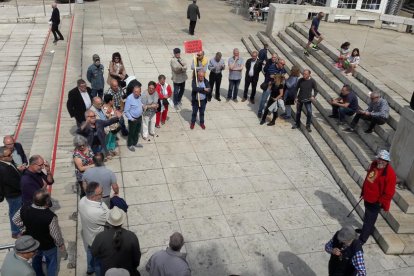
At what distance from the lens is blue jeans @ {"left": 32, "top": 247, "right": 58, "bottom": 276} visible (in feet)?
17.7

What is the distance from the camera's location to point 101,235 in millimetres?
4691

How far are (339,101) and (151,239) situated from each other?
5795 mm

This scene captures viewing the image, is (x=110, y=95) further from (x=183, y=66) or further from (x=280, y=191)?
(x=280, y=191)

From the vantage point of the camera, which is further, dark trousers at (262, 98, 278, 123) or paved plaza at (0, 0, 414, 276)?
dark trousers at (262, 98, 278, 123)

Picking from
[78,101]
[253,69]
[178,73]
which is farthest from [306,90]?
[78,101]

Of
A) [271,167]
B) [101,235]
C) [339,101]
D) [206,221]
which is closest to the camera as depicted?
[101,235]

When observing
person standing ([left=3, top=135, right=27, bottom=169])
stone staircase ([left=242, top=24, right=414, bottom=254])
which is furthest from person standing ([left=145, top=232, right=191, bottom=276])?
stone staircase ([left=242, top=24, right=414, bottom=254])

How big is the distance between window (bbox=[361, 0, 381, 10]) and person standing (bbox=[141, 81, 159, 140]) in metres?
17.2

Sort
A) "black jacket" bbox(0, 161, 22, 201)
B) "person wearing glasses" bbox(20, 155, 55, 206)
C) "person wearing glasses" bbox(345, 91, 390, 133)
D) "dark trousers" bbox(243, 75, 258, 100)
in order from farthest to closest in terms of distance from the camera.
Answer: "dark trousers" bbox(243, 75, 258, 100), "person wearing glasses" bbox(345, 91, 390, 133), "black jacket" bbox(0, 161, 22, 201), "person wearing glasses" bbox(20, 155, 55, 206)

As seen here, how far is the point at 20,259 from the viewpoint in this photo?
14.2ft

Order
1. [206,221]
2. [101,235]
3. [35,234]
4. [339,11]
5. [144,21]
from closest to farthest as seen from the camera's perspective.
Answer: [101,235] → [35,234] → [206,221] → [339,11] → [144,21]

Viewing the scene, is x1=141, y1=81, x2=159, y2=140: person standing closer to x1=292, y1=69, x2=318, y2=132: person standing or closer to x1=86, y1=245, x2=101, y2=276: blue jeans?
x1=292, y1=69, x2=318, y2=132: person standing

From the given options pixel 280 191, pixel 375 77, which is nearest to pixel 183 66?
pixel 280 191

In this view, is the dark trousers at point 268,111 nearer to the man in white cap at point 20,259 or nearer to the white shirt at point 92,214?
the white shirt at point 92,214
